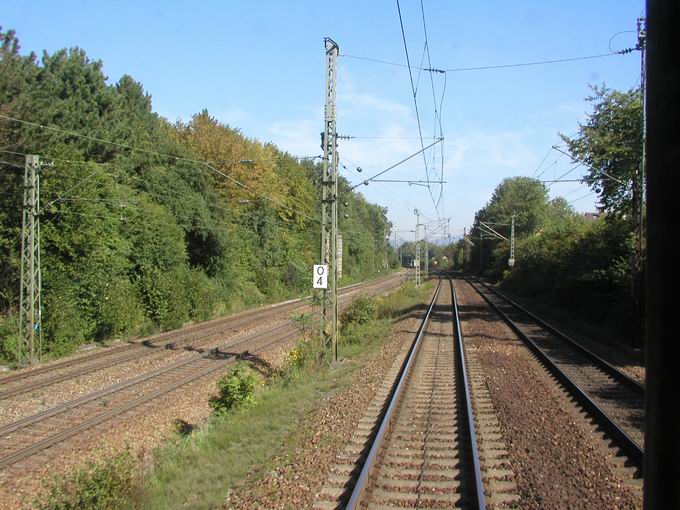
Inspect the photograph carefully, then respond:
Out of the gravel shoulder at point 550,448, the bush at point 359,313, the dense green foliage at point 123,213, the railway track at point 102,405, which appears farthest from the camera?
the bush at point 359,313

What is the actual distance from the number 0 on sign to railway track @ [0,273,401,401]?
781cm

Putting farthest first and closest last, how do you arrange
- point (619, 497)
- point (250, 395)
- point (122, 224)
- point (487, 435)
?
1. point (122, 224)
2. point (250, 395)
3. point (487, 435)
4. point (619, 497)

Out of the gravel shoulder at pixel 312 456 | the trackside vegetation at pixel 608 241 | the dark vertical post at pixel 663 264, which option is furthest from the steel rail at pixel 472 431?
the trackside vegetation at pixel 608 241

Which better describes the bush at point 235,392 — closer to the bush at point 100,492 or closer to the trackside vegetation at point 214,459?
the trackside vegetation at point 214,459

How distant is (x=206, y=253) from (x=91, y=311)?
1612cm

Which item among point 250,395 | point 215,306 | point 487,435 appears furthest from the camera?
point 215,306

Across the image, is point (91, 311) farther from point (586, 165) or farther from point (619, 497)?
point (619, 497)

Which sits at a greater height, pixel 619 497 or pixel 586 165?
pixel 586 165

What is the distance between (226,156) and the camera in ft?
154

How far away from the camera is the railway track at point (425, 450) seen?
6.33 m

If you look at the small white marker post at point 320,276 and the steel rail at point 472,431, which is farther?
the small white marker post at point 320,276

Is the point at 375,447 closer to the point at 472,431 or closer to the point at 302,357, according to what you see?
the point at 472,431

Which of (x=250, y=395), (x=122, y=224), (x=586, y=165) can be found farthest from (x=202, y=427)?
(x=122, y=224)

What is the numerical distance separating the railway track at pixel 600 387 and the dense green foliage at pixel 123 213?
31.2 ft
